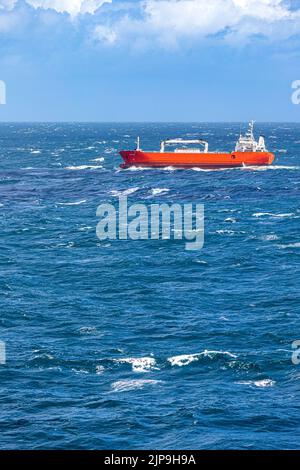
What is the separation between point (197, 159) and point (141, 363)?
132195 millimetres

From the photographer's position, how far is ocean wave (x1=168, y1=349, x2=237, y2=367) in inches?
2141

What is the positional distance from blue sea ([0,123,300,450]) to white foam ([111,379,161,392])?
0.15m

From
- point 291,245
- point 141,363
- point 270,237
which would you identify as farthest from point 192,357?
point 270,237

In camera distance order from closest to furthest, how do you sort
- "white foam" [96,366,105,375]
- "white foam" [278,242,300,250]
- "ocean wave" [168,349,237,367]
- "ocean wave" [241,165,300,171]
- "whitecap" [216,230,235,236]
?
1. "white foam" [96,366,105,375]
2. "ocean wave" [168,349,237,367]
3. "white foam" [278,242,300,250]
4. "whitecap" [216,230,235,236]
5. "ocean wave" [241,165,300,171]

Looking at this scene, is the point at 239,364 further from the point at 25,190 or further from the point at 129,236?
the point at 25,190

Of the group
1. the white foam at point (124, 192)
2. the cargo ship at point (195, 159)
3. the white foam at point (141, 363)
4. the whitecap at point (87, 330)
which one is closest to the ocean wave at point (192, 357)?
the white foam at point (141, 363)

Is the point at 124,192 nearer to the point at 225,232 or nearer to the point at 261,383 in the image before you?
the point at 225,232

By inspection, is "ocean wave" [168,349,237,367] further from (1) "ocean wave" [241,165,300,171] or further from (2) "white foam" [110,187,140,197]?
(1) "ocean wave" [241,165,300,171]

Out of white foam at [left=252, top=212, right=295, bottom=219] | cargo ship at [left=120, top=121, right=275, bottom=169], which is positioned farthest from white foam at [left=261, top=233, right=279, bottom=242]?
cargo ship at [left=120, top=121, right=275, bottom=169]

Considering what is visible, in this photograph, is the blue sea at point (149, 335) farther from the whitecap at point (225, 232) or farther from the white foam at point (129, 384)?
the whitecap at point (225, 232)

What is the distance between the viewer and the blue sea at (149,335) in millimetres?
44750

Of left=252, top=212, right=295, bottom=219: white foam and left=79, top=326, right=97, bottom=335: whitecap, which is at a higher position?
left=252, top=212, right=295, bottom=219: white foam

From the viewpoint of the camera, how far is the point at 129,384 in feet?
167
